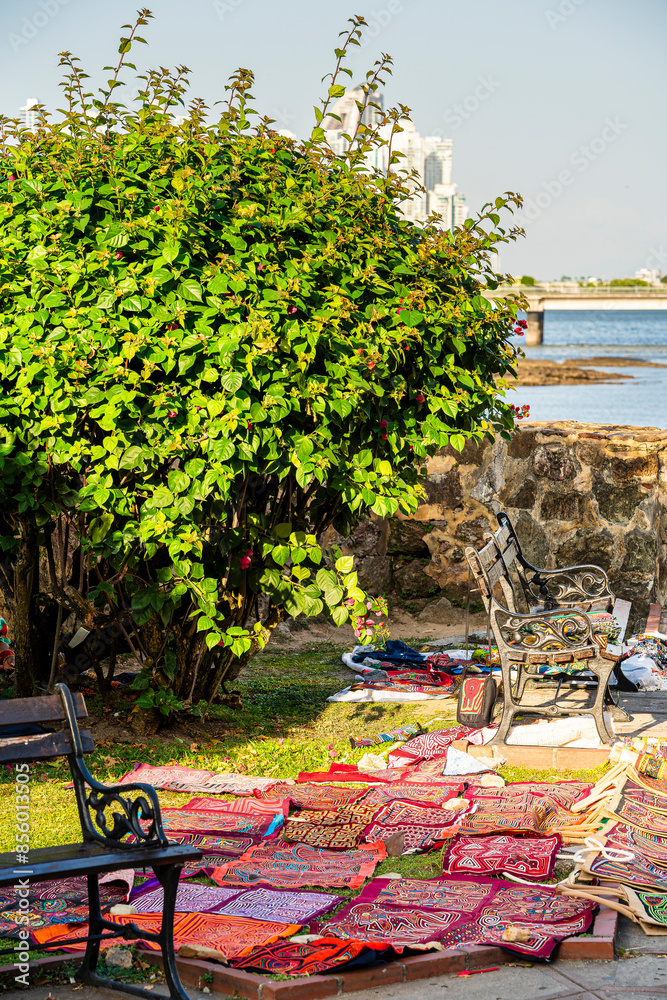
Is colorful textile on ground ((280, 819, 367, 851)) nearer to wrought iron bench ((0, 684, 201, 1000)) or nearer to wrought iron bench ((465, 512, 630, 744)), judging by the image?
wrought iron bench ((0, 684, 201, 1000))

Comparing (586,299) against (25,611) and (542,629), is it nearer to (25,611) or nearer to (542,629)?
(542,629)

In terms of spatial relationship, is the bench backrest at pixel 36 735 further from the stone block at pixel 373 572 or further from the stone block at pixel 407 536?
the stone block at pixel 407 536

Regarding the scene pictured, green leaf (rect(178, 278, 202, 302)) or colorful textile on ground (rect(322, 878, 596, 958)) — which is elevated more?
green leaf (rect(178, 278, 202, 302))

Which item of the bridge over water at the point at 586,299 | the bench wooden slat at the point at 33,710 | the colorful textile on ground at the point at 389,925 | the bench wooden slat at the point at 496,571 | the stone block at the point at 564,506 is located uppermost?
the bridge over water at the point at 586,299

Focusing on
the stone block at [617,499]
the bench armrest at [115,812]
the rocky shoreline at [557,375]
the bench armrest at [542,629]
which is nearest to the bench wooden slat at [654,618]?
the stone block at [617,499]

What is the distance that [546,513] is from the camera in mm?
9070

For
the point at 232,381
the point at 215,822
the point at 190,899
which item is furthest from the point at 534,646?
the point at 190,899

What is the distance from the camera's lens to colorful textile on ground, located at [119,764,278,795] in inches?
201

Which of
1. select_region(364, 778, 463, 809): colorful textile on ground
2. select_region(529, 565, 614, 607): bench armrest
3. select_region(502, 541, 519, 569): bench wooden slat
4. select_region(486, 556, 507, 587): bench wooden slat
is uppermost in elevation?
select_region(502, 541, 519, 569): bench wooden slat

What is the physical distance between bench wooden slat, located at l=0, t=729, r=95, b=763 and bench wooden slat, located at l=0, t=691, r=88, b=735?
Answer: 0.05 metres

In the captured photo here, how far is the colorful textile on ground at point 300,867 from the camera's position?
3982 mm

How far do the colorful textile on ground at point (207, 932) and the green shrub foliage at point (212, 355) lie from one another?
5.94 feet

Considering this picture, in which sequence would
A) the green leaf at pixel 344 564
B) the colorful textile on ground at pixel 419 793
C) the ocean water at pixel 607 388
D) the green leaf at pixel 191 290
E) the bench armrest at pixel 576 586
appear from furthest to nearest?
the ocean water at pixel 607 388
the bench armrest at pixel 576 586
the green leaf at pixel 344 564
the colorful textile on ground at pixel 419 793
the green leaf at pixel 191 290

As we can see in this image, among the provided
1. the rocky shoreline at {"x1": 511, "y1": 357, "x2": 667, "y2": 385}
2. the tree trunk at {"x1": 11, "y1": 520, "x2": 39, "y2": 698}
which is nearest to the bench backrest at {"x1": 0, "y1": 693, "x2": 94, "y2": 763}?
the tree trunk at {"x1": 11, "y1": 520, "x2": 39, "y2": 698}
